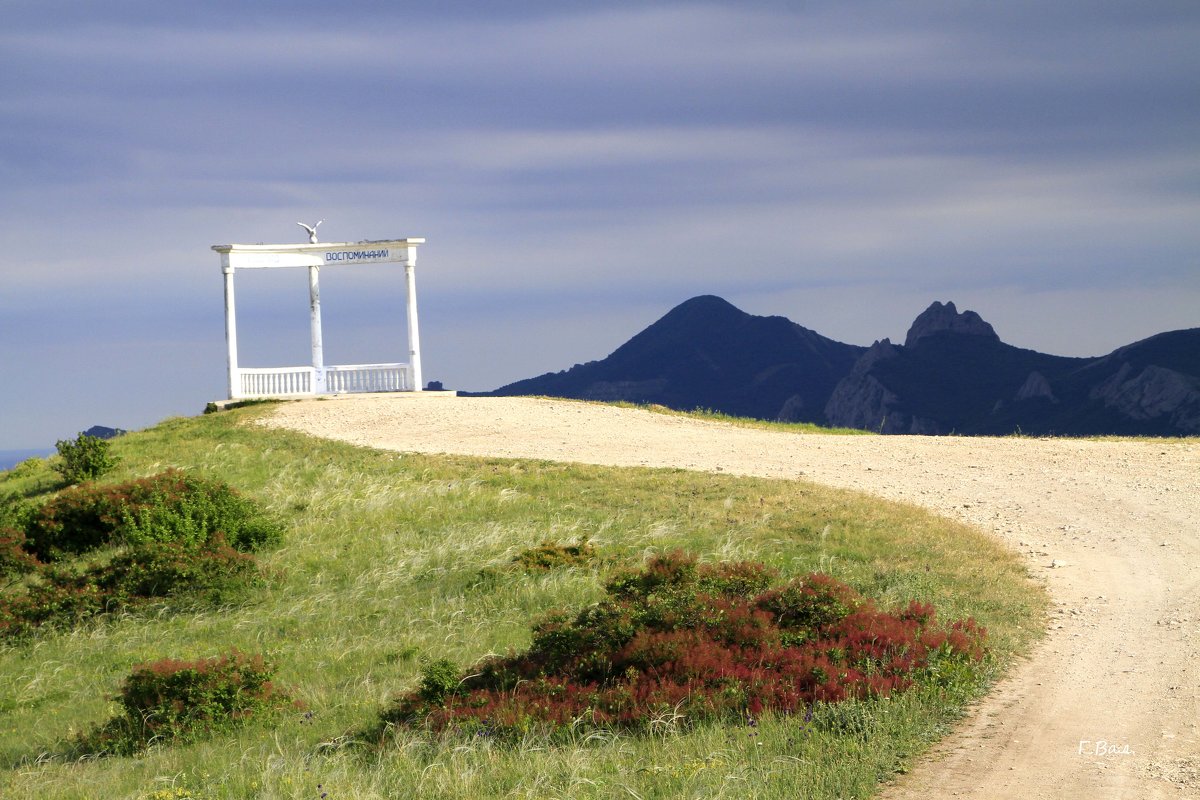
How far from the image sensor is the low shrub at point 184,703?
865cm

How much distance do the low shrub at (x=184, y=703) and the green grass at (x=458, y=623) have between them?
262 mm

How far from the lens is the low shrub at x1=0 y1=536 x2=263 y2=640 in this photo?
1366 cm

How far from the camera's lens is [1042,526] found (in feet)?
46.2

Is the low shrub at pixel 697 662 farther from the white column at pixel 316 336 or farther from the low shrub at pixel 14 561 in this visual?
the white column at pixel 316 336

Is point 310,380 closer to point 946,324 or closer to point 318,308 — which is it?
point 318,308

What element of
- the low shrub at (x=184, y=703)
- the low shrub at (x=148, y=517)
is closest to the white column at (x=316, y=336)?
the low shrub at (x=148, y=517)

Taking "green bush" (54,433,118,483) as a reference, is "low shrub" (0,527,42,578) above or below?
below

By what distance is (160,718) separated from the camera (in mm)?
8773

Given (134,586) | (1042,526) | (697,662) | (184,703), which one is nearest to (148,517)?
(134,586)

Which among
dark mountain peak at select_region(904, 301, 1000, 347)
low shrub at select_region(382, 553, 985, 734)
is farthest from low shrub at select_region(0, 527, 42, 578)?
dark mountain peak at select_region(904, 301, 1000, 347)

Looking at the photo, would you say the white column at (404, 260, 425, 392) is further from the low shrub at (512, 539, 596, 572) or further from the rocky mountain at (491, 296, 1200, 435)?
the rocky mountain at (491, 296, 1200, 435)

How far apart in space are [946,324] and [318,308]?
144 metres

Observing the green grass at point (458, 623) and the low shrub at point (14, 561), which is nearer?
the green grass at point (458, 623)

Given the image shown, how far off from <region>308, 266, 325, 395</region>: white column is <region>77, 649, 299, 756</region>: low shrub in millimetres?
22157
